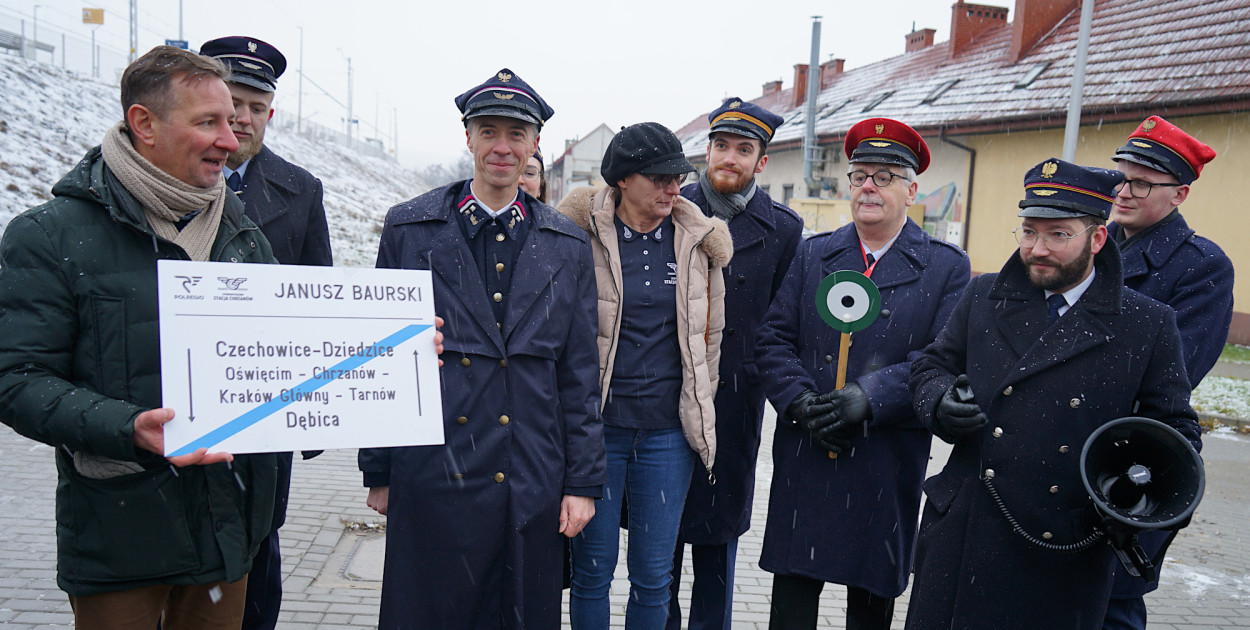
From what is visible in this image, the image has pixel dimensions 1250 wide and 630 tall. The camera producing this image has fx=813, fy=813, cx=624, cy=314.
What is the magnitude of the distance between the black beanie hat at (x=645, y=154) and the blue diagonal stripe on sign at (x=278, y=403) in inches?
44.7

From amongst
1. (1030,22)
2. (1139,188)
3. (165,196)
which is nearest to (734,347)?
(1139,188)

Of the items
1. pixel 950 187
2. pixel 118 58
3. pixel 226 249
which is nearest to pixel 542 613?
pixel 226 249

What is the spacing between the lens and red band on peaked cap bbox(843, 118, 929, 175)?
3514mm

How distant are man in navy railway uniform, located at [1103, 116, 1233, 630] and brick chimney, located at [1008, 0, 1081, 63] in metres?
20.3

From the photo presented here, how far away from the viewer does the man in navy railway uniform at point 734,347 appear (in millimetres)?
Answer: 3859

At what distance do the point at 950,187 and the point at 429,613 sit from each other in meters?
20.5

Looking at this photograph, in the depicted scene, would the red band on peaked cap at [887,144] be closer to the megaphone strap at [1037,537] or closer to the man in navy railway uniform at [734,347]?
the man in navy railway uniform at [734,347]

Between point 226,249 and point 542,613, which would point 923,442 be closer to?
point 542,613

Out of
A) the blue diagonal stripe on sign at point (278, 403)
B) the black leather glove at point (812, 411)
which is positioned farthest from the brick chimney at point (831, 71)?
the blue diagonal stripe on sign at point (278, 403)

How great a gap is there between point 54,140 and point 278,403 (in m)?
23.1

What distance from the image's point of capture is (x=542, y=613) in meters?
2.93

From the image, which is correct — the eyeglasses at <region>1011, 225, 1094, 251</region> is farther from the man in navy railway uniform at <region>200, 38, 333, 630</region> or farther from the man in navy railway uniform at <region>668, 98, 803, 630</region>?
the man in navy railway uniform at <region>200, 38, 333, 630</region>

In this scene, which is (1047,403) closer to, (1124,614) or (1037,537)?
(1037,537)

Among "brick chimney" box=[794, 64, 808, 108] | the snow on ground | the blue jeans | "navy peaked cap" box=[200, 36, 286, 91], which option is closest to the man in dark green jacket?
"navy peaked cap" box=[200, 36, 286, 91]
